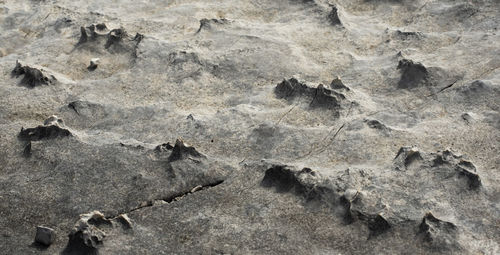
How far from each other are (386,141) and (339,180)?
1.53 ft

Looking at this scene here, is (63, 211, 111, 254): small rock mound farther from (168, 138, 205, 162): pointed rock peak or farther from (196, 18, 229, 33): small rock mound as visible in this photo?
(196, 18, 229, 33): small rock mound

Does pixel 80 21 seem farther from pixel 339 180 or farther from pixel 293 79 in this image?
pixel 339 180

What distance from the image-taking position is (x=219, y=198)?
3.44 metres

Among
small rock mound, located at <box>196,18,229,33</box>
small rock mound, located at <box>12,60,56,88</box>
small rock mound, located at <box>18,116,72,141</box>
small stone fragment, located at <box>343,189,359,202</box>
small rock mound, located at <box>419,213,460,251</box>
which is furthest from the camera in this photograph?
small rock mound, located at <box>196,18,229,33</box>

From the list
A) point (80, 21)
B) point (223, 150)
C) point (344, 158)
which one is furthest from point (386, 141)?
point (80, 21)

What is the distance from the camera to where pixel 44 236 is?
3160mm

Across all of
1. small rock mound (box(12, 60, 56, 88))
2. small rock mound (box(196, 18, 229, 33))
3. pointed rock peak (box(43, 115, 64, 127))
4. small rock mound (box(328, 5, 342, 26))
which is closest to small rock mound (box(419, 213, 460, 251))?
pointed rock peak (box(43, 115, 64, 127))

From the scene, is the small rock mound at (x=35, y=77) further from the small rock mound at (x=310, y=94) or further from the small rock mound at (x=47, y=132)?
the small rock mound at (x=310, y=94)

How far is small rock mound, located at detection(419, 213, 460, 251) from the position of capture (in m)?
3.07

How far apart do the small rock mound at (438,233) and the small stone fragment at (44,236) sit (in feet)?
5.52

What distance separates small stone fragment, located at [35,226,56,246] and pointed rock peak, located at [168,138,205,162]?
75 centimetres

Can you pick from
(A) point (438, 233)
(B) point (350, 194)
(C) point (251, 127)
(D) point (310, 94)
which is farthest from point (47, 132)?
(A) point (438, 233)

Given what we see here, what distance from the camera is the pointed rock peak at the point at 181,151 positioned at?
3643 millimetres

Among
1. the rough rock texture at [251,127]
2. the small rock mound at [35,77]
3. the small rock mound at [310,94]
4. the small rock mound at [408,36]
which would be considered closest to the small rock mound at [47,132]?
the rough rock texture at [251,127]
